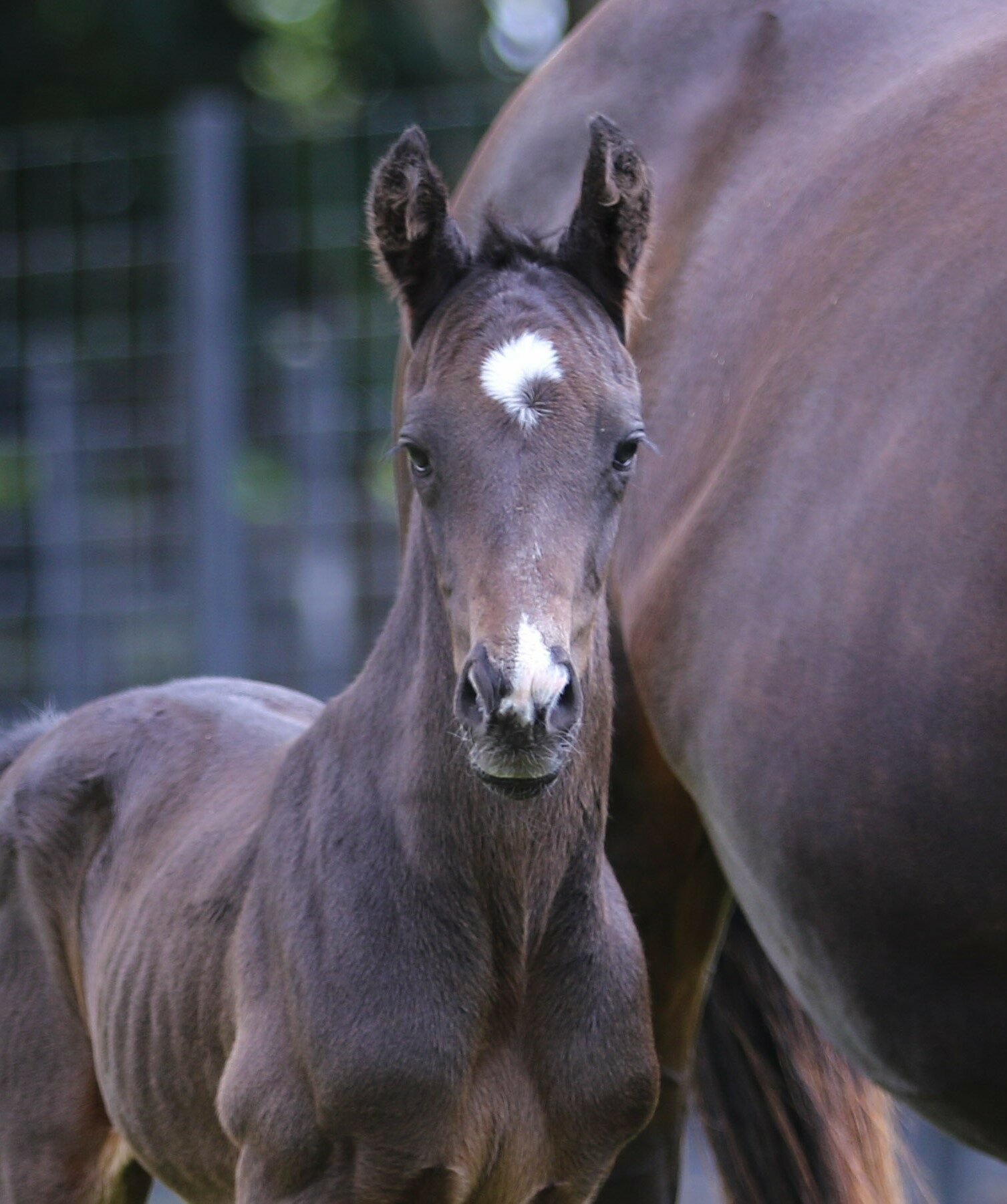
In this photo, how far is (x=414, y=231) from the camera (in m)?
2.25

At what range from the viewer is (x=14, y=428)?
6.05m

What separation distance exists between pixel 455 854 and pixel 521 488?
504 millimetres

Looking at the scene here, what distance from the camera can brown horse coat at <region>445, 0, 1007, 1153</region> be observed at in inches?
87.8

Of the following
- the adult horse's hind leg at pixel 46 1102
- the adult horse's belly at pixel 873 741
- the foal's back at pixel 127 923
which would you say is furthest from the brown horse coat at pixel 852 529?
the adult horse's hind leg at pixel 46 1102

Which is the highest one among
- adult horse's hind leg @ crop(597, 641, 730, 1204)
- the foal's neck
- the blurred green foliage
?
the blurred green foliage

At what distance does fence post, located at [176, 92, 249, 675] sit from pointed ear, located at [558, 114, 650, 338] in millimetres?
3290

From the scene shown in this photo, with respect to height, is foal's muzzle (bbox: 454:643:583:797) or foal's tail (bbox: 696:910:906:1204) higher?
foal's muzzle (bbox: 454:643:583:797)

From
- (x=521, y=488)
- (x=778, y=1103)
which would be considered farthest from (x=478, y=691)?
(x=778, y=1103)

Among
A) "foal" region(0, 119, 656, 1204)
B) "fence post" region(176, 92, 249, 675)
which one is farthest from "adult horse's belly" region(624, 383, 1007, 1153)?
"fence post" region(176, 92, 249, 675)

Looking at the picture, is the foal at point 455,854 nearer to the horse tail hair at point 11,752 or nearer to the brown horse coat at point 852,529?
the brown horse coat at point 852,529

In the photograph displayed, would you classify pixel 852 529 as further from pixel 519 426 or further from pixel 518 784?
pixel 518 784

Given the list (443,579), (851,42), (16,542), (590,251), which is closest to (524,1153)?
(443,579)

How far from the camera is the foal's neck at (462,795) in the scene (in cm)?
224

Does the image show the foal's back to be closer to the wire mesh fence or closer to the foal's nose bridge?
the foal's nose bridge
